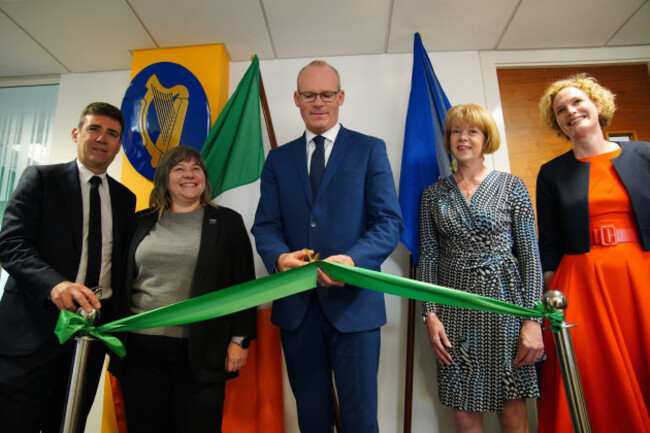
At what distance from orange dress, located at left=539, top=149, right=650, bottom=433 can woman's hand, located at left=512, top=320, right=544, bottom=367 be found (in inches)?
7.7

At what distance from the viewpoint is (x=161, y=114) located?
249 cm

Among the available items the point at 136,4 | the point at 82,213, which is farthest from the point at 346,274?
the point at 136,4

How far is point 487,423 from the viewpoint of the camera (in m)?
2.09

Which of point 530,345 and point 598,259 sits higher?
point 598,259

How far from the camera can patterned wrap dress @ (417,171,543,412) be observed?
1.45 m

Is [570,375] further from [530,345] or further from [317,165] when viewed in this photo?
[317,165]

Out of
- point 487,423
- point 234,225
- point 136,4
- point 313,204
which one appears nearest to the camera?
point 313,204

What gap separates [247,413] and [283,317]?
0.87 metres

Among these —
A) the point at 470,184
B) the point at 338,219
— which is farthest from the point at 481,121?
the point at 338,219

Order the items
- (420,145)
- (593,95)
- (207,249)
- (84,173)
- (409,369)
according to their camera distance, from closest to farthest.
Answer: (207,249) < (84,173) < (593,95) < (409,369) < (420,145)

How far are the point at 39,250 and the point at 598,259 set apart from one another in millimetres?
2173

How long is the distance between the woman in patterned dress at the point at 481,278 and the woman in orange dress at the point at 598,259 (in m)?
0.20

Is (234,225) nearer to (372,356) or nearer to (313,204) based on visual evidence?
(313,204)

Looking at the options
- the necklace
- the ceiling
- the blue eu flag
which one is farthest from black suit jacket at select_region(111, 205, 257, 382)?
the ceiling
